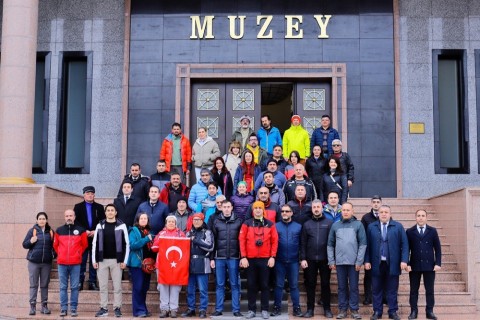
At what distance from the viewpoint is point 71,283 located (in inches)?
504

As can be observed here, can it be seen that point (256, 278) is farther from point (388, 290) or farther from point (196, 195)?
point (388, 290)

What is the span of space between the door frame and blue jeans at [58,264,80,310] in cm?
680

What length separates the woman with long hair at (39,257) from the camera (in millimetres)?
12914

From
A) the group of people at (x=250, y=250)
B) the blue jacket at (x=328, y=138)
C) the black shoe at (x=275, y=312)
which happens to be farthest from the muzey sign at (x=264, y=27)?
the black shoe at (x=275, y=312)

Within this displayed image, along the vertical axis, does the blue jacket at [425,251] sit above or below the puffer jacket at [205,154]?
below

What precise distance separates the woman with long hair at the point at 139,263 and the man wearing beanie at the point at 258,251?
165cm

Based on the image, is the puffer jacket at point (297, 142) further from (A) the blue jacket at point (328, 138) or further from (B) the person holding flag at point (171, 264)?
(B) the person holding flag at point (171, 264)

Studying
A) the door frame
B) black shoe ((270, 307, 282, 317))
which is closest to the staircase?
black shoe ((270, 307, 282, 317))

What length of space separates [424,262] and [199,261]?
12.1 feet

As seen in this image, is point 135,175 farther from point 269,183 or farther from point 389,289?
point 389,289

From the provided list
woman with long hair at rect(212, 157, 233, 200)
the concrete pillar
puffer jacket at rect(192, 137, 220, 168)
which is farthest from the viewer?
puffer jacket at rect(192, 137, 220, 168)

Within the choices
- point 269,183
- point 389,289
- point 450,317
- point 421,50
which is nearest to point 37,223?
point 269,183

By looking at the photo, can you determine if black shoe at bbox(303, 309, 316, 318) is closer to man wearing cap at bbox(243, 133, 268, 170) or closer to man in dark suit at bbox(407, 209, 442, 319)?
man in dark suit at bbox(407, 209, 442, 319)

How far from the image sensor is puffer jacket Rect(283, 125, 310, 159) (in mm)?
16203
